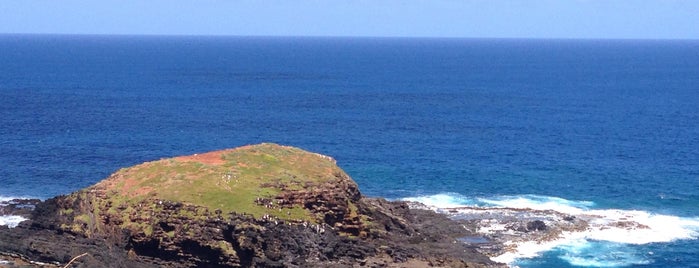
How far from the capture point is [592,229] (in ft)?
240

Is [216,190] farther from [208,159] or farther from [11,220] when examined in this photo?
[11,220]

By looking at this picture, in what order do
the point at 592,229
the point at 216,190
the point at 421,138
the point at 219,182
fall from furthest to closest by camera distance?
the point at 421,138 < the point at 592,229 < the point at 219,182 < the point at 216,190

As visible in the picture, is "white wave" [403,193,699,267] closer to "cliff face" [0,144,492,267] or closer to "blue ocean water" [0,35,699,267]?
"blue ocean water" [0,35,699,267]

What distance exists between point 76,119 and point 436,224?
80511 millimetres

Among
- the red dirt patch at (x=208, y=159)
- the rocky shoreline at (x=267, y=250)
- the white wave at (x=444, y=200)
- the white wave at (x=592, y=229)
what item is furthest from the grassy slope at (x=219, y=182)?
the white wave at (x=444, y=200)

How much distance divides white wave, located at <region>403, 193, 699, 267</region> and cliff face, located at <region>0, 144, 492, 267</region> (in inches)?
318

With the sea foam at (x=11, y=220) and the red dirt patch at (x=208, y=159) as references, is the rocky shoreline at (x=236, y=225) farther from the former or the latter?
the sea foam at (x=11, y=220)

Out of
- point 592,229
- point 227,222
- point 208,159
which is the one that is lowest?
point 227,222

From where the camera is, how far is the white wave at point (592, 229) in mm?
66188

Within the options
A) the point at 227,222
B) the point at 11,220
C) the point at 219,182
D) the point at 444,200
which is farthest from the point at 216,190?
the point at 444,200

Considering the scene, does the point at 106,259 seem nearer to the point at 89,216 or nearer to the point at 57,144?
the point at 89,216

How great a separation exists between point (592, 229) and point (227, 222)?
113ft

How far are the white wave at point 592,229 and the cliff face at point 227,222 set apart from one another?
8.09 meters

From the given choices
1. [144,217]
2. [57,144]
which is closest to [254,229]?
[144,217]
